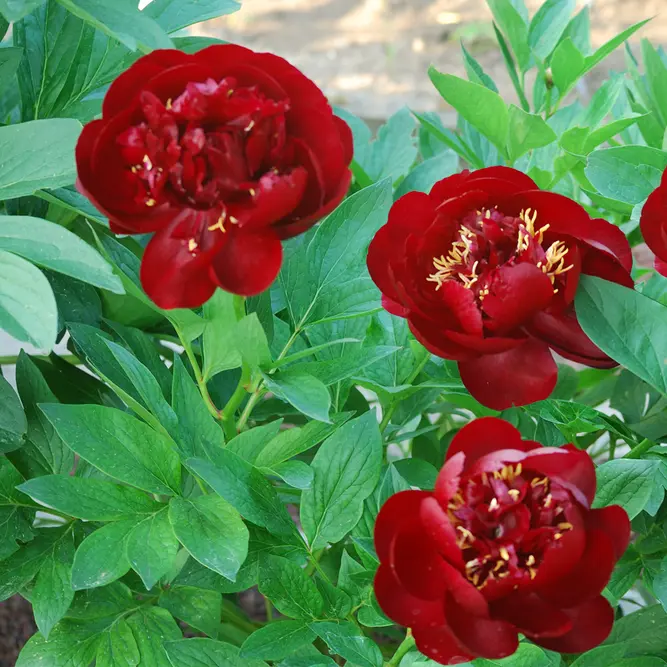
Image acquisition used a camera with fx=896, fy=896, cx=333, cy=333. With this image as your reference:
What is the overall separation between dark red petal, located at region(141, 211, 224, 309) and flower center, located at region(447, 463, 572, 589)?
11 centimetres

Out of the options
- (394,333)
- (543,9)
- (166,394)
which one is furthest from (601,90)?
(166,394)

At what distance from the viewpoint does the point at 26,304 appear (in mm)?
329

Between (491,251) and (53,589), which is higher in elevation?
(491,251)

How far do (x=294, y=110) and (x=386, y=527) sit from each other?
6.0 inches

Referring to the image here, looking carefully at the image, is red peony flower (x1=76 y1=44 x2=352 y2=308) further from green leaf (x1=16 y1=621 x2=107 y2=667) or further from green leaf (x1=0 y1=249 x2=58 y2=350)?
green leaf (x1=16 y1=621 x2=107 y2=667)

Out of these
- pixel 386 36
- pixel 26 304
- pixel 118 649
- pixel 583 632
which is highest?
pixel 26 304

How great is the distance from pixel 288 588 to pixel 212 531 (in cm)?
4

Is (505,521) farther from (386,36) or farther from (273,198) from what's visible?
(386,36)

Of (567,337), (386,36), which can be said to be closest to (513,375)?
(567,337)

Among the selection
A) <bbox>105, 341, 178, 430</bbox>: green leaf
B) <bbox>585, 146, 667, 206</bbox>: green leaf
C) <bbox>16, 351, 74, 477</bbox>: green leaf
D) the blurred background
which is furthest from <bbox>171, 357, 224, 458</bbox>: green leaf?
the blurred background

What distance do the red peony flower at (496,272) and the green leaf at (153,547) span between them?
5.5 inches

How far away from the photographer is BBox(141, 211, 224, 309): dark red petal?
0.32 m

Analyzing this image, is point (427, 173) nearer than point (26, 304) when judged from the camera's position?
No

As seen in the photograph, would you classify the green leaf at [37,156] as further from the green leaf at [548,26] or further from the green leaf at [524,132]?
the green leaf at [548,26]
